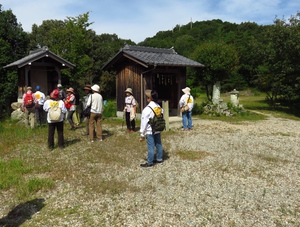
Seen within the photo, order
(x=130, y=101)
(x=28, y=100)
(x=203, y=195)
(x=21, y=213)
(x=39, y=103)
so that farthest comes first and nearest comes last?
1. (x=39, y=103)
2. (x=28, y=100)
3. (x=130, y=101)
4. (x=203, y=195)
5. (x=21, y=213)

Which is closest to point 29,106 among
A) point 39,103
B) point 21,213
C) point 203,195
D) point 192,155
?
point 39,103

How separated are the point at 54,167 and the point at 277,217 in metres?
4.44

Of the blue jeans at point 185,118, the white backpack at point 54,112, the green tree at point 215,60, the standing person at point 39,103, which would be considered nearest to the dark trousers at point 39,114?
the standing person at point 39,103

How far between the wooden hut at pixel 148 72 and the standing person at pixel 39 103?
13.9ft

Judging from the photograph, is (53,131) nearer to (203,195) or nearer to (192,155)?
(192,155)

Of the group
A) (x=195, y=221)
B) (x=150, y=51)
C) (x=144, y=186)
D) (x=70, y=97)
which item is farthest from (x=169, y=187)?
(x=150, y=51)

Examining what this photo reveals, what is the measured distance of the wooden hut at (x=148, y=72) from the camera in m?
12.3

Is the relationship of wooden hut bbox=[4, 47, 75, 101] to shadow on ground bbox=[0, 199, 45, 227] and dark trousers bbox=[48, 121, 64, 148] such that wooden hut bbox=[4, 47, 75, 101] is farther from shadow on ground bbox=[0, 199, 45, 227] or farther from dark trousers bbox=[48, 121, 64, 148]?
shadow on ground bbox=[0, 199, 45, 227]

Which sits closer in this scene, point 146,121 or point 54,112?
point 146,121

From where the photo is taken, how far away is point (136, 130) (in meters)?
10.1

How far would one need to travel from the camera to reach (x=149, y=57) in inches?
501

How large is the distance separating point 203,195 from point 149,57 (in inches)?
369

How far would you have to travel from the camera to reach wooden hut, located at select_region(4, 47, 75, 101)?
1227 cm

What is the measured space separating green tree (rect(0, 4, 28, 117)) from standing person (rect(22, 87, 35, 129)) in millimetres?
4188
